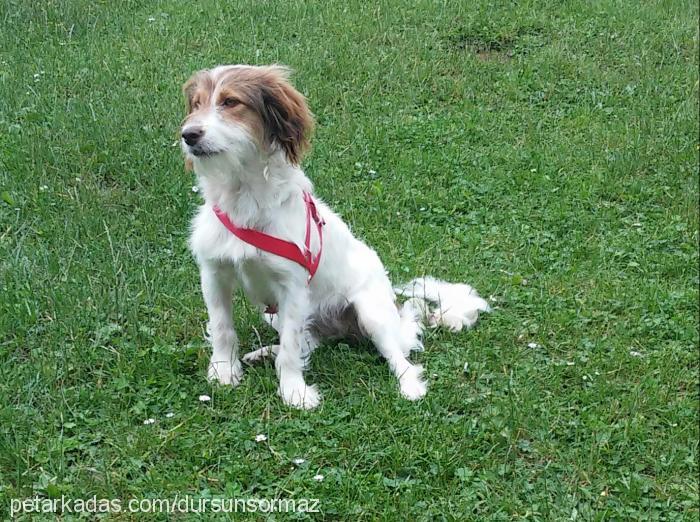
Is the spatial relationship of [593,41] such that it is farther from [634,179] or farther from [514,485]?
[514,485]

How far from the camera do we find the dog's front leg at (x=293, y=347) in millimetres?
3822

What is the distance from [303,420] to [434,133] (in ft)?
12.4

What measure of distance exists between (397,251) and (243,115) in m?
1.88

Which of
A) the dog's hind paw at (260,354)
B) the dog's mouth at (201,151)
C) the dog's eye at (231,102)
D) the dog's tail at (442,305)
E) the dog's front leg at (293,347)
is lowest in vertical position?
the dog's hind paw at (260,354)

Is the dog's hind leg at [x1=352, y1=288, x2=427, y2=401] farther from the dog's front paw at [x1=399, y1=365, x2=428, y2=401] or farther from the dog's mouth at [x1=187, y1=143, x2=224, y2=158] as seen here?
the dog's mouth at [x1=187, y1=143, x2=224, y2=158]

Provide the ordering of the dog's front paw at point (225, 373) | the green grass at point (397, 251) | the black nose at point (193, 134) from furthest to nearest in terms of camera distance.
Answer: the dog's front paw at point (225, 373) → the black nose at point (193, 134) → the green grass at point (397, 251)

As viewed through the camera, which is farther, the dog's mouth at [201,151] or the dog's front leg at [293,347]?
the dog's front leg at [293,347]

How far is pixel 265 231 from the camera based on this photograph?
379 centimetres

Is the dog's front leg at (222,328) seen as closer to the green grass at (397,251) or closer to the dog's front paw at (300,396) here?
the green grass at (397,251)

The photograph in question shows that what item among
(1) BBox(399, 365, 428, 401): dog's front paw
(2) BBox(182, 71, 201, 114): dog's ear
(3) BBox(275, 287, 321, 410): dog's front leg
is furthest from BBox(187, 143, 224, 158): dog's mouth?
(1) BBox(399, 365, 428, 401): dog's front paw

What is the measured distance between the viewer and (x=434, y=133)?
688cm

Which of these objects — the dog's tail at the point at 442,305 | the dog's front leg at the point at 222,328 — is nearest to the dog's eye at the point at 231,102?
the dog's front leg at the point at 222,328

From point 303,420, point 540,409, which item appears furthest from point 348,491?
point 540,409

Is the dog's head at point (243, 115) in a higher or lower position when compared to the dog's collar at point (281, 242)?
higher
